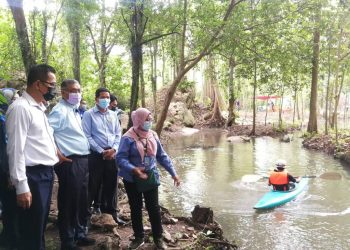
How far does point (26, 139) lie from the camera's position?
10.1ft

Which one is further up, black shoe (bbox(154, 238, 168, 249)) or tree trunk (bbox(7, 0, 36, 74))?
tree trunk (bbox(7, 0, 36, 74))

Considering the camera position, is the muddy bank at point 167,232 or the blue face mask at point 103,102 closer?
the muddy bank at point 167,232

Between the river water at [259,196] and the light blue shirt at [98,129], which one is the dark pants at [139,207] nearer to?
the light blue shirt at [98,129]

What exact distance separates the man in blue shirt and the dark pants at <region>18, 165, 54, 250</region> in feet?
2.17

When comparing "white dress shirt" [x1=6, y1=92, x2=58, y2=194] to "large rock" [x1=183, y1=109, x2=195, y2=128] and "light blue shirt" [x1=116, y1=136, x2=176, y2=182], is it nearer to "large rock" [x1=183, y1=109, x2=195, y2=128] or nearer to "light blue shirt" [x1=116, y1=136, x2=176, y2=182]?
"light blue shirt" [x1=116, y1=136, x2=176, y2=182]

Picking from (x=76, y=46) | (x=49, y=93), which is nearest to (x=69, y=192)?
(x=49, y=93)

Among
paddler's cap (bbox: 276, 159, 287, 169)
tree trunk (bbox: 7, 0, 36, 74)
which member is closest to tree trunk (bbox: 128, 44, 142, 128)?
tree trunk (bbox: 7, 0, 36, 74)

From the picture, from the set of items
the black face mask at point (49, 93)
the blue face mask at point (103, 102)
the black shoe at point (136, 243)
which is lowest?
the black shoe at point (136, 243)

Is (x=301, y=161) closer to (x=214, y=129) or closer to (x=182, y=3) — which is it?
(x=182, y=3)

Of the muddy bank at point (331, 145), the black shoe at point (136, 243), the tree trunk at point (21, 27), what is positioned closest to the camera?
the black shoe at point (136, 243)

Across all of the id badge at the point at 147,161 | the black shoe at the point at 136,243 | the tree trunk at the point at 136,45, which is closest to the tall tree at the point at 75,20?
the tree trunk at the point at 136,45

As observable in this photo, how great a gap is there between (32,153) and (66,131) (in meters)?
0.94

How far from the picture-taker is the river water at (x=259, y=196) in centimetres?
721

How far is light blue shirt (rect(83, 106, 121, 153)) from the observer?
4895 mm
